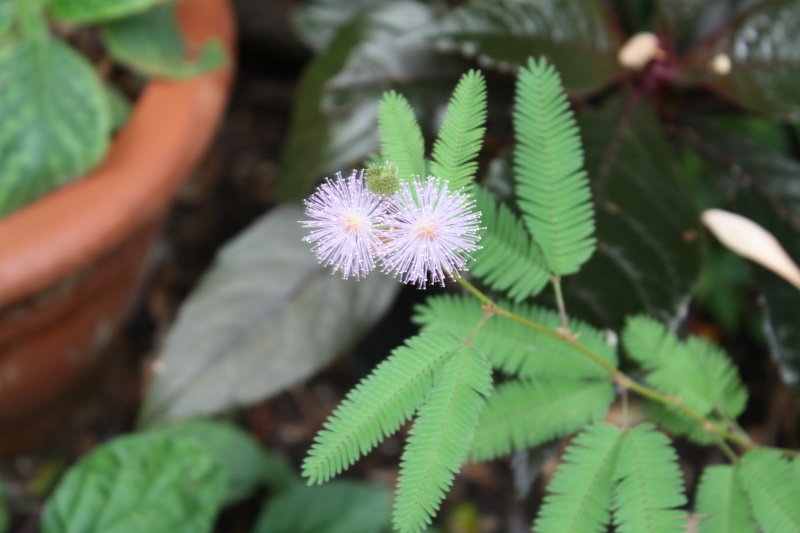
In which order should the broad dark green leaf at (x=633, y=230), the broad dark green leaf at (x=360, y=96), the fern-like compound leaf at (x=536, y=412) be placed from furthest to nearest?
the broad dark green leaf at (x=360, y=96) < the broad dark green leaf at (x=633, y=230) < the fern-like compound leaf at (x=536, y=412)

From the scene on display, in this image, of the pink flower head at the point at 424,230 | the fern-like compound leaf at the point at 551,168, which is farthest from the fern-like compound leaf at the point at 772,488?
the pink flower head at the point at 424,230

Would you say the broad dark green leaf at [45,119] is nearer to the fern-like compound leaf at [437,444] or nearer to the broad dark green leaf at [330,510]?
the broad dark green leaf at [330,510]

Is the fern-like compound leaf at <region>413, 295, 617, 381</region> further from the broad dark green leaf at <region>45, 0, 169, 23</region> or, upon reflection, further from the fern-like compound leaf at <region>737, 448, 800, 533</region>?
the broad dark green leaf at <region>45, 0, 169, 23</region>

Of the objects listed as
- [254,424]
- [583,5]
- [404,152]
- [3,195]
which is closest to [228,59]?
[3,195]

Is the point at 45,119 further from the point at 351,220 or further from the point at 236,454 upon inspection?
the point at 351,220

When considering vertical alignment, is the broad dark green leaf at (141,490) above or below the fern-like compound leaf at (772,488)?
below
